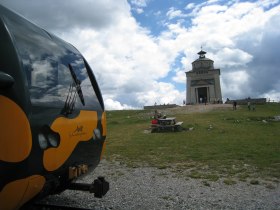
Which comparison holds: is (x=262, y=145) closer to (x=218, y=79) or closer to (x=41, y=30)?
(x=41, y=30)

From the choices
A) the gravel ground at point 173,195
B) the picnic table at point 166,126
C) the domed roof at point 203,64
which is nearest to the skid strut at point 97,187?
the gravel ground at point 173,195

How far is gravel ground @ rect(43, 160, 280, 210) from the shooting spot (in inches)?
272

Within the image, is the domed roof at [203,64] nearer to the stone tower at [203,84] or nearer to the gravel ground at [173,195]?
the stone tower at [203,84]

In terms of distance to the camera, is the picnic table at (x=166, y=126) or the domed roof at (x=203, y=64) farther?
the domed roof at (x=203, y=64)

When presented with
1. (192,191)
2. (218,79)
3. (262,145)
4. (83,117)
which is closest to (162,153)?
(262,145)

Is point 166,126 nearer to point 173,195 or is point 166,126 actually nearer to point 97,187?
point 173,195

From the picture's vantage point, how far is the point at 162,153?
1433 cm

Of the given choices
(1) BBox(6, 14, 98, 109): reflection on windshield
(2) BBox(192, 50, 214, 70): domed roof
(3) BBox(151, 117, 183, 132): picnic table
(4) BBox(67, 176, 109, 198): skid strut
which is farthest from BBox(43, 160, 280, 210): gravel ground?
(2) BBox(192, 50, 214, 70): domed roof

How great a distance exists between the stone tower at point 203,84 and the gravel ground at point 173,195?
74.1 meters

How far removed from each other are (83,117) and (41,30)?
1.53 metres

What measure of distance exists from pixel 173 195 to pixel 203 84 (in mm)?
78009

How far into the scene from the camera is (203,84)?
8400 centimetres

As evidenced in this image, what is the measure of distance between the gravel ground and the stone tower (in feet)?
243

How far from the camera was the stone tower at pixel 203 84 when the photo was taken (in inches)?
3258
